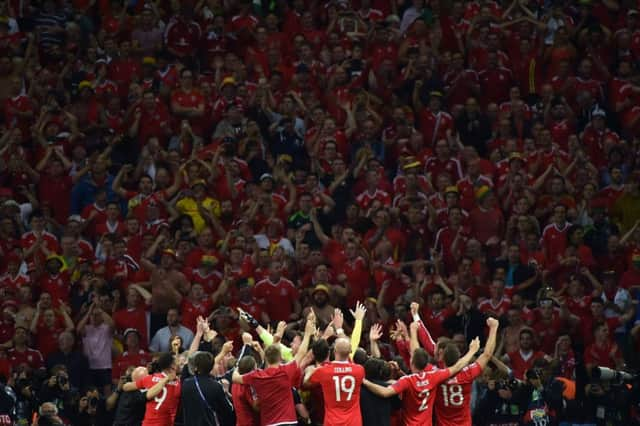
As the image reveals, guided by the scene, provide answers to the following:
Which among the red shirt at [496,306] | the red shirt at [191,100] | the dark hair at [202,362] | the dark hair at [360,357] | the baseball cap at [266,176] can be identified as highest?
the dark hair at [202,362]

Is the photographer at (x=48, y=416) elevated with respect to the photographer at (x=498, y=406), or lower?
elevated

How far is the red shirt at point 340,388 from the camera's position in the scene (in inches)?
707

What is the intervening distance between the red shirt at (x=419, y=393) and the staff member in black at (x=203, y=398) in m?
1.88

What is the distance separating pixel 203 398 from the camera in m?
18.3

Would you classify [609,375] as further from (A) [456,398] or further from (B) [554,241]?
(B) [554,241]

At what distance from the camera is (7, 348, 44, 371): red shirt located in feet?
74.1

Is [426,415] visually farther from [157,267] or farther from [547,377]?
[157,267]

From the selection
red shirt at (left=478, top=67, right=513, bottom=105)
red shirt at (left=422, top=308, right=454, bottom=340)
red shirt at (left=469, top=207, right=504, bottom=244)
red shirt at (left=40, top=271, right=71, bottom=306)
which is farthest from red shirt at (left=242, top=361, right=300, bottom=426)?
red shirt at (left=478, top=67, right=513, bottom=105)

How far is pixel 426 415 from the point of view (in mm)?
18438

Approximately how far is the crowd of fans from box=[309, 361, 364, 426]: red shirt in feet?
2.07

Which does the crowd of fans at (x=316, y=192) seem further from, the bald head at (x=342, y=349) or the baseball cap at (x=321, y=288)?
the bald head at (x=342, y=349)

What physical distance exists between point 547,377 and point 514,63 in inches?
330

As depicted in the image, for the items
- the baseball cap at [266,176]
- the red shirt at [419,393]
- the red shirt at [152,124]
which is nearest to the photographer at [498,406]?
the red shirt at [419,393]

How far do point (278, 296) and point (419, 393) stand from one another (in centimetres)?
556
